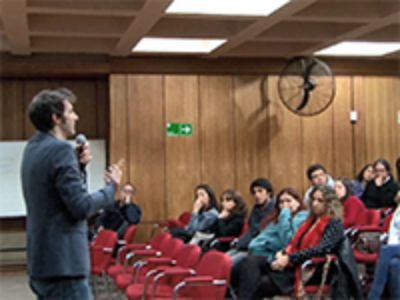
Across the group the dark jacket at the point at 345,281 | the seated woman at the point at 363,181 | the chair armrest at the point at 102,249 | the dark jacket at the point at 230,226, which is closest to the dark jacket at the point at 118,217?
the chair armrest at the point at 102,249

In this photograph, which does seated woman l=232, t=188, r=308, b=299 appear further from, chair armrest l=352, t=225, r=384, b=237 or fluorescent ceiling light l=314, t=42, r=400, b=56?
fluorescent ceiling light l=314, t=42, r=400, b=56

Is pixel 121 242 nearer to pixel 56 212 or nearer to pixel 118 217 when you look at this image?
pixel 118 217

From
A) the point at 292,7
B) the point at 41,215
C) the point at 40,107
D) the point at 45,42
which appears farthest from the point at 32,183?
the point at 45,42

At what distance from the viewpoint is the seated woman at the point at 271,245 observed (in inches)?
190

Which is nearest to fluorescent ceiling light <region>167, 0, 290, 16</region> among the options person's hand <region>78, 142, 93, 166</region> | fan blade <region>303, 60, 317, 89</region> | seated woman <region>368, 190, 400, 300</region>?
fan blade <region>303, 60, 317, 89</region>

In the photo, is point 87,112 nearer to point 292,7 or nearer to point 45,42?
point 45,42

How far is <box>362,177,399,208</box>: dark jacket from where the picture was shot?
7342mm

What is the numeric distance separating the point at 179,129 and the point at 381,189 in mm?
3298

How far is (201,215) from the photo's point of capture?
723 centimetres

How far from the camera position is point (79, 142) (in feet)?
8.46

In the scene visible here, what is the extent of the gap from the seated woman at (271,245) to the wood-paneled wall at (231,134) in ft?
12.8

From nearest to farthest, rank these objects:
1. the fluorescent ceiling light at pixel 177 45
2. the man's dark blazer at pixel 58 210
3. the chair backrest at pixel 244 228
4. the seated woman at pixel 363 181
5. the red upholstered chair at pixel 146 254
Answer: the man's dark blazer at pixel 58 210
the red upholstered chair at pixel 146 254
the chair backrest at pixel 244 228
the seated woman at pixel 363 181
the fluorescent ceiling light at pixel 177 45

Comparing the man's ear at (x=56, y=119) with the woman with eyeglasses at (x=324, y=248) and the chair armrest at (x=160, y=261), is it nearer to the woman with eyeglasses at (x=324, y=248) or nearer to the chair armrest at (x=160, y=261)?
the woman with eyeglasses at (x=324, y=248)

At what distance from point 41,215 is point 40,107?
0.39 m
